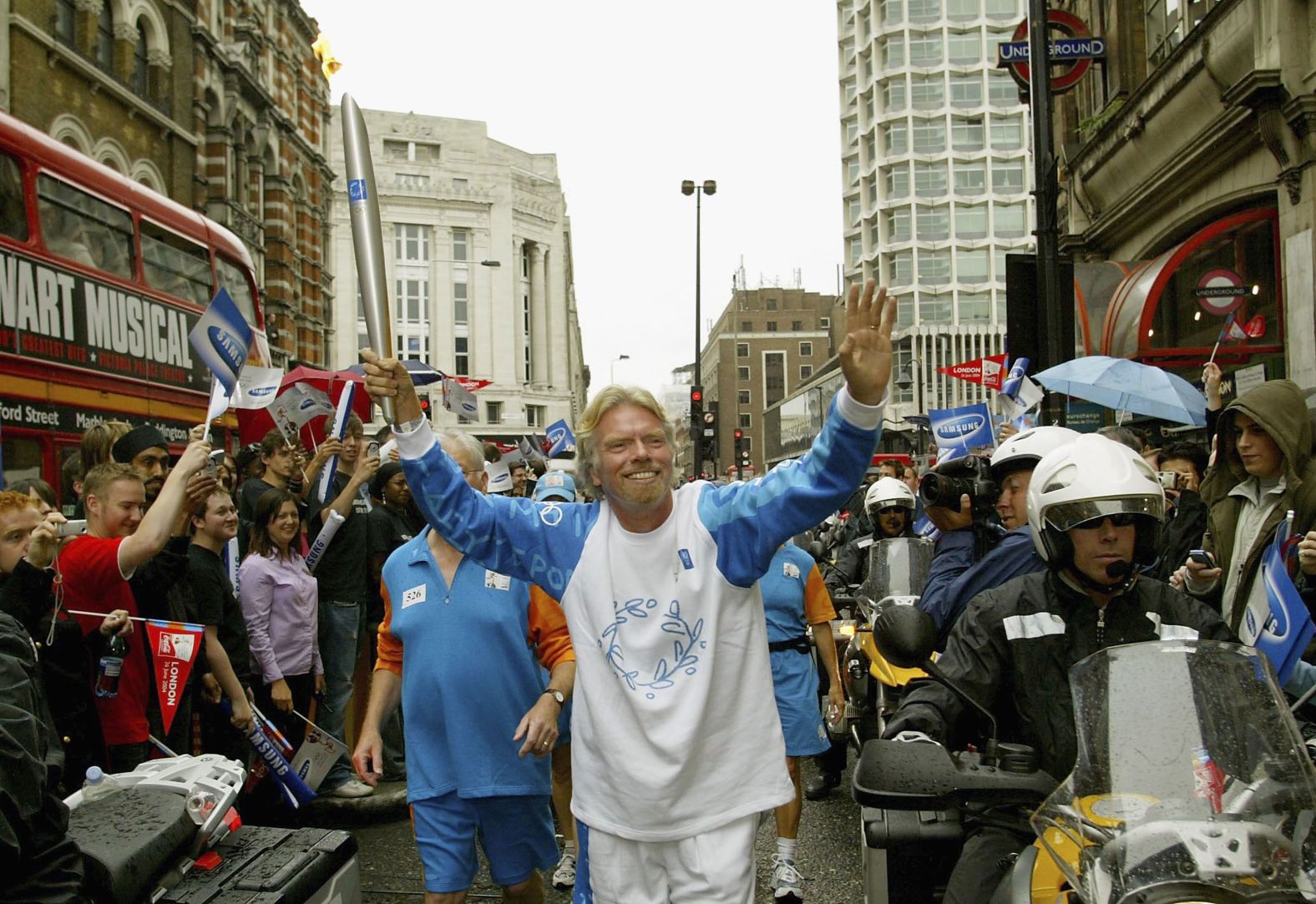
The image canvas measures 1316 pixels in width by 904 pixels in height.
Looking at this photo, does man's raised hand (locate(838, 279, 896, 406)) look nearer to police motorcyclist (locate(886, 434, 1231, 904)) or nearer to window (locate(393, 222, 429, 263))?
police motorcyclist (locate(886, 434, 1231, 904))

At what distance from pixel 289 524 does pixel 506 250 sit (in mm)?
69473

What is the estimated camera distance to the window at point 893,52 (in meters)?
71.9

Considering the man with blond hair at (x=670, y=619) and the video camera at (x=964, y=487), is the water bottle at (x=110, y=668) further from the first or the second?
the video camera at (x=964, y=487)

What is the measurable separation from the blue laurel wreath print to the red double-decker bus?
7375 millimetres

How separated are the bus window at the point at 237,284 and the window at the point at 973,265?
6479cm

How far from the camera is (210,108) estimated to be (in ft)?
90.7

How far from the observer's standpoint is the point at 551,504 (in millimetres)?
3338

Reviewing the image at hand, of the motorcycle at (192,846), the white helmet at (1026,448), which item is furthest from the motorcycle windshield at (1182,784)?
the white helmet at (1026,448)

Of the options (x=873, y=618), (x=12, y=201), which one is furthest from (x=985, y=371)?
(x=12, y=201)

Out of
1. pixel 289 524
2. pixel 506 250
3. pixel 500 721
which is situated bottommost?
pixel 500 721

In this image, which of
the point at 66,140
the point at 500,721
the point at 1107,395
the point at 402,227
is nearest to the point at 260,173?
the point at 66,140

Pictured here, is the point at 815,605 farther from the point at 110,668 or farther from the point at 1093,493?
the point at 110,668

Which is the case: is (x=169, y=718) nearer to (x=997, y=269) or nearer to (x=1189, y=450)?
(x=1189, y=450)

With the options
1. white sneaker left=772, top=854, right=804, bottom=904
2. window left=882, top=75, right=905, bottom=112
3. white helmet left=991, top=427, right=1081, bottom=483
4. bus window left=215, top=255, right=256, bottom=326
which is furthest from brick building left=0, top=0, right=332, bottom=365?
window left=882, top=75, right=905, bottom=112
